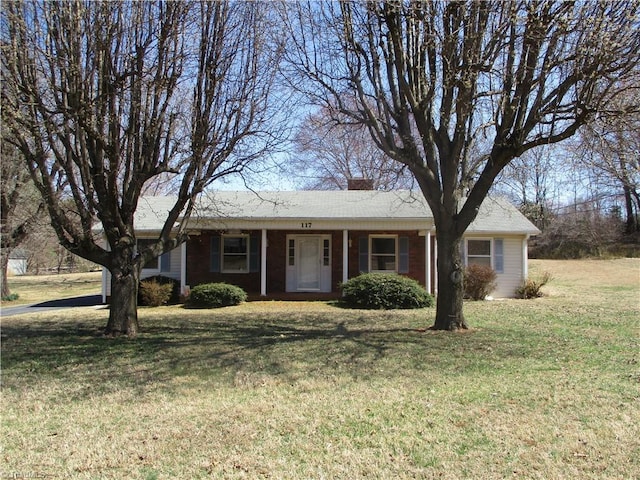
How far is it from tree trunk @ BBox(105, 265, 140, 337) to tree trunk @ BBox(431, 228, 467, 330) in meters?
6.50

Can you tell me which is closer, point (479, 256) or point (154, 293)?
point (154, 293)

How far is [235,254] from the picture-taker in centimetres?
2020

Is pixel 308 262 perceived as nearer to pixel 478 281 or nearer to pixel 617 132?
pixel 478 281

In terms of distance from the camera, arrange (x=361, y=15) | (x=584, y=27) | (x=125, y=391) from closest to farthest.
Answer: (x=125, y=391), (x=584, y=27), (x=361, y=15)

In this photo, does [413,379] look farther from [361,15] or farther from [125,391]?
[361,15]

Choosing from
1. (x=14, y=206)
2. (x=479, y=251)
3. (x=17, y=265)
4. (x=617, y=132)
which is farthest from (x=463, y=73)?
(x=17, y=265)

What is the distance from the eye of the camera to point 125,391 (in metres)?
6.73

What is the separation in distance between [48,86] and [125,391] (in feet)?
20.2

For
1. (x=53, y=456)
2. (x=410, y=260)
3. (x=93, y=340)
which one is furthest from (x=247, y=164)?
(x=410, y=260)

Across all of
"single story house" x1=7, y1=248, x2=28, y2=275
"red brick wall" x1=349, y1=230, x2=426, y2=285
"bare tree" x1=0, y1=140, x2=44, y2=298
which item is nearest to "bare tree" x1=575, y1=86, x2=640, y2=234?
"red brick wall" x1=349, y1=230, x2=426, y2=285

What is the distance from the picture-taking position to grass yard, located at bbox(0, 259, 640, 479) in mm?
4387

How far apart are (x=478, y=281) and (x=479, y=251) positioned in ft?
7.28

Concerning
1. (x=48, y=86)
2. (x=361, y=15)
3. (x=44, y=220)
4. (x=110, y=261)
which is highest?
(x=361, y=15)

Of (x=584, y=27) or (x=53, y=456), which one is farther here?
(x=584, y=27)
